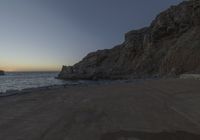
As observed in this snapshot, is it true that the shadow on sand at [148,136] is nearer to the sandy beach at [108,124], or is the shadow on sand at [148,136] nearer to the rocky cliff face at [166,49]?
the sandy beach at [108,124]

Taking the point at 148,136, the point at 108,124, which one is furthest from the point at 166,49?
the point at 148,136

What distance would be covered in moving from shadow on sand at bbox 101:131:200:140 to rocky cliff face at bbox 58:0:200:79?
122ft

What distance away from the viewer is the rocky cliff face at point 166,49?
44519 millimetres

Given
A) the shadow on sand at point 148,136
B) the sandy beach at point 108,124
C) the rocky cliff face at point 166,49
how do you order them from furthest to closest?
1. the rocky cliff face at point 166,49
2. the sandy beach at point 108,124
3. the shadow on sand at point 148,136

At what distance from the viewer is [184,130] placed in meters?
4.48

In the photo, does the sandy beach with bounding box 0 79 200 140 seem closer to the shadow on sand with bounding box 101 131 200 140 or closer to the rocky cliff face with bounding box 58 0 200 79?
the shadow on sand with bounding box 101 131 200 140

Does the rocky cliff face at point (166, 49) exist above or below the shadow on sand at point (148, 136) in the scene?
above

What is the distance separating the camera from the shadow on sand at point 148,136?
4055 millimetres

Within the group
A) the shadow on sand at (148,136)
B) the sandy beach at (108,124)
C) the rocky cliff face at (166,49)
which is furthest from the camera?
the rocky cliff face at (166,49)

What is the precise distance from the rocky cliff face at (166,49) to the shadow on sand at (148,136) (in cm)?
3714

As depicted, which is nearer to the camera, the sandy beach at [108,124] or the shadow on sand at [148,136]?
the shadow on sand at [148,136]

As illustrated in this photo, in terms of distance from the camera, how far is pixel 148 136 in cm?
416

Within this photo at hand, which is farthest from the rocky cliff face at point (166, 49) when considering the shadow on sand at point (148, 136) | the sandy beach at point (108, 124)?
the shadow on sand at point (148, 136)

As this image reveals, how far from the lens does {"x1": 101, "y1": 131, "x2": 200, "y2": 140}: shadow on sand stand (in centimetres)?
405
